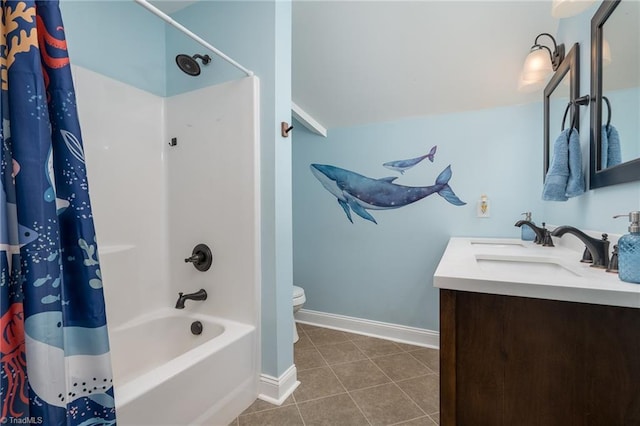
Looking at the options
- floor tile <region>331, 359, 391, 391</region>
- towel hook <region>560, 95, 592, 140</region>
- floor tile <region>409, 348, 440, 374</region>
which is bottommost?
floor tile <region>409, 348, 440, 374</region>

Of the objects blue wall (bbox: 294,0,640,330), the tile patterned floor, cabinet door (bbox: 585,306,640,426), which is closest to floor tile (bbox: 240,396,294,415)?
the tile patterned floor

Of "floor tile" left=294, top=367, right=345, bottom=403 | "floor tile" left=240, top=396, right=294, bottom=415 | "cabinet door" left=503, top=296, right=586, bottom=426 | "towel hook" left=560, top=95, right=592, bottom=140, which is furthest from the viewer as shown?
"floor tile" left=294, top=367, right=345, bottom=403

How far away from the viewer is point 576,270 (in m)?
0.92

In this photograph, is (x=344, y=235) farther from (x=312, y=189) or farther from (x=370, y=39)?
(x=370, y=39)

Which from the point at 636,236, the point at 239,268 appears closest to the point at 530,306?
the point at 636,236

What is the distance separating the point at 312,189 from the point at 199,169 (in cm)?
112

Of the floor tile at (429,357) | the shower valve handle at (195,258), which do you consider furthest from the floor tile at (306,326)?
the shower valve handle at (195,258)

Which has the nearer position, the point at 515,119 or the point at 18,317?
the point at 18,317

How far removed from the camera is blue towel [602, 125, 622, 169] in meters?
1.02

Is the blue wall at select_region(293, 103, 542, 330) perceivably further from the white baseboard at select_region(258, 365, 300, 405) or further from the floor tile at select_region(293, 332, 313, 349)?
the white baseboard at select_region(258, 365, 300, 405)

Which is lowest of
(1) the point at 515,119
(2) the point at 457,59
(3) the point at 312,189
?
(3) the point at 312,189

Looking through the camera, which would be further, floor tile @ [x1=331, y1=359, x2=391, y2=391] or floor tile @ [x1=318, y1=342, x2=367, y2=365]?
floor tile @ [x1=318, y1=342, x2=367, y2=365]

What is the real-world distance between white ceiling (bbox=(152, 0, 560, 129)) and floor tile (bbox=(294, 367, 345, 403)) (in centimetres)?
198

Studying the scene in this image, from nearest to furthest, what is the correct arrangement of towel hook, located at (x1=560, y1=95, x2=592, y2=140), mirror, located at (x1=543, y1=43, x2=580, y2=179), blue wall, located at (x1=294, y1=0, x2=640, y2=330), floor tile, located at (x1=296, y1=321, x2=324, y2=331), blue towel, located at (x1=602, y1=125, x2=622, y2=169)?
blue towel, located at (x1=602, y1=125, x2=622, y2=169), towel hook, located at (x1=560, y1=95, x2=592, y2=140), mirror, located at (x1=543, y1=43, x2=580, y2=179), blue wall, located at (x1=294, y1=0, x2=640, y2=330), floor tile, located at (x1=296, y1=321, x2=324, y2=331)
